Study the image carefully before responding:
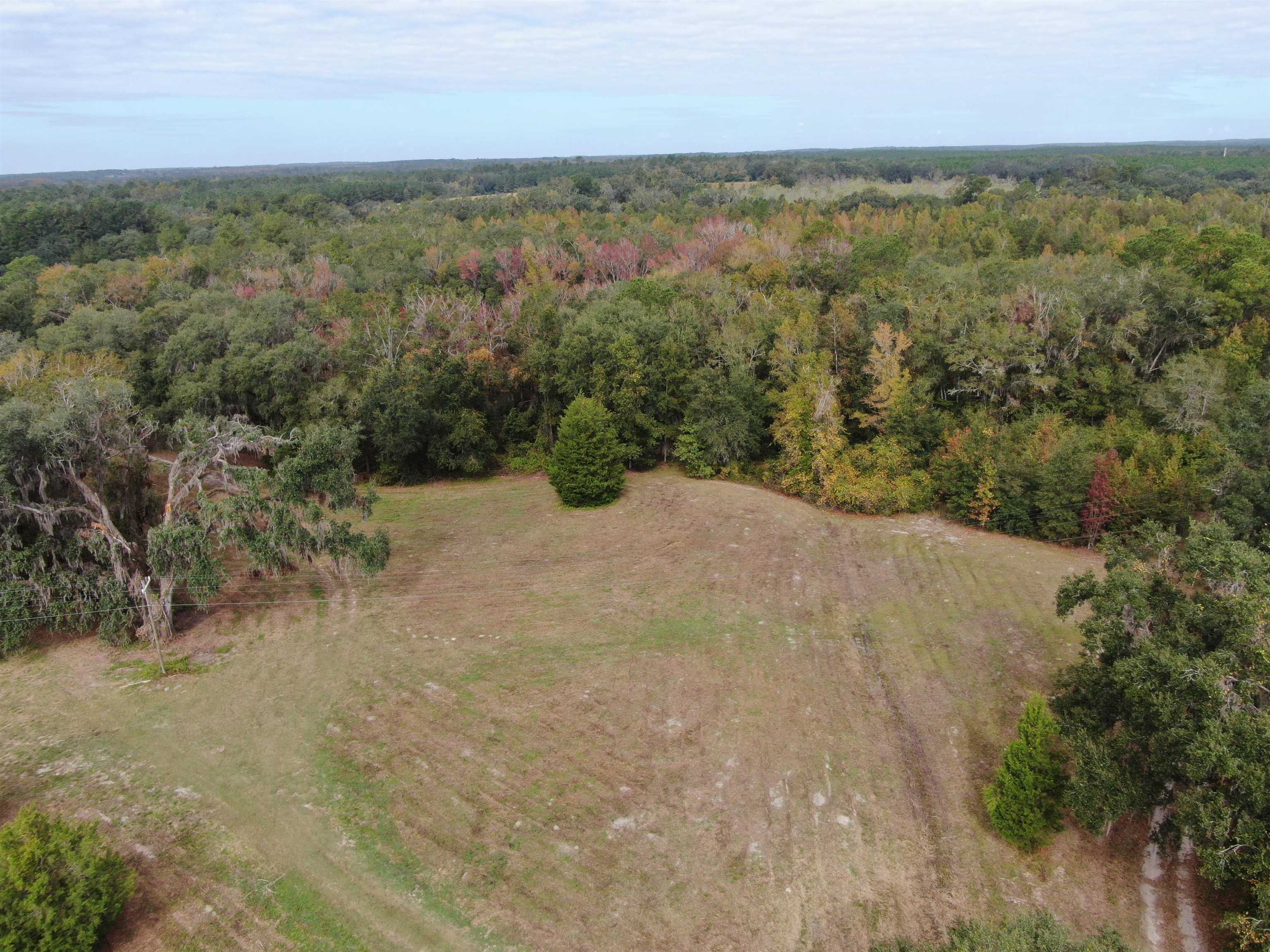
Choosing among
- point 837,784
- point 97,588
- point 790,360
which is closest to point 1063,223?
point 790,360

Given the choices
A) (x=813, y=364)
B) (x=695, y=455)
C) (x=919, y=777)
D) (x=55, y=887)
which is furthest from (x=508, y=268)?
(x=55, y=887)

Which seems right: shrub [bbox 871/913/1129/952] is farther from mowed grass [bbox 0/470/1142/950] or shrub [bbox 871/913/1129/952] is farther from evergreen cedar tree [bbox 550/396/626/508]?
evergreen cedar tree [bbox 550/396/626/508]

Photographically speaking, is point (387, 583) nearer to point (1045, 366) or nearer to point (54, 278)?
point (1045, 366)

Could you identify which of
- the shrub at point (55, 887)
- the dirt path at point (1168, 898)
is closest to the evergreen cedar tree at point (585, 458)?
the shrub at point (55, 887)

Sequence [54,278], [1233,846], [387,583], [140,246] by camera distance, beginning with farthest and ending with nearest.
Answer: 1. [140,246]
2. [54,278]
3. [387,583]
4. [1233,846]

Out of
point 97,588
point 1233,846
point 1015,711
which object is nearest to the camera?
point 1233,846
